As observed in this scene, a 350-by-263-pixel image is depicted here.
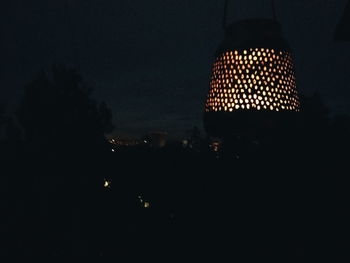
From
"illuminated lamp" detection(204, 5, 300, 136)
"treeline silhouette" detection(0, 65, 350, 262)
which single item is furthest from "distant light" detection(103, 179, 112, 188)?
"illuminated lamp" detection(204, 5, 300, 136)

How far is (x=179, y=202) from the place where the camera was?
273 cm

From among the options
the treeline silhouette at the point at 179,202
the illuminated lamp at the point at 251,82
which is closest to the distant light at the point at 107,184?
the treeline silhouette at the point at 179,202

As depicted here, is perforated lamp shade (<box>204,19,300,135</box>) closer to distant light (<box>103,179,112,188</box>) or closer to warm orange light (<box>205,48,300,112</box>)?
warm orange light (<box>205,48,300,112</box>)

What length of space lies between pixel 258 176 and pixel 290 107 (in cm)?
60

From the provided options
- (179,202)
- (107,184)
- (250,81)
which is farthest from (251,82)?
(107,184)

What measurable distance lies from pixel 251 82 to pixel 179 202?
39.3 inches

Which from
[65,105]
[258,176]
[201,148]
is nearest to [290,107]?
[258,176]

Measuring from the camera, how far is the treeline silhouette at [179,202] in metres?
2.67

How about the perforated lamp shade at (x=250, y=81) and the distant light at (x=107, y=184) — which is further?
the distant light at (x=107, y=184)

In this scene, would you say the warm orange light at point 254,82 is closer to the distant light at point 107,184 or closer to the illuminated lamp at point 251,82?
the illuminated lamp at point 251,82

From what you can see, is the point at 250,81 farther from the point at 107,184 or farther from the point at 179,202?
the point at 107,184

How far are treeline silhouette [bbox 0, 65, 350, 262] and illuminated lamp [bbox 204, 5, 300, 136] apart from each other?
1.48 ft

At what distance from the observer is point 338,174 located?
2703 millimetres

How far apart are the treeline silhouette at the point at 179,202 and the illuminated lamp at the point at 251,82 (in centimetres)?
45
